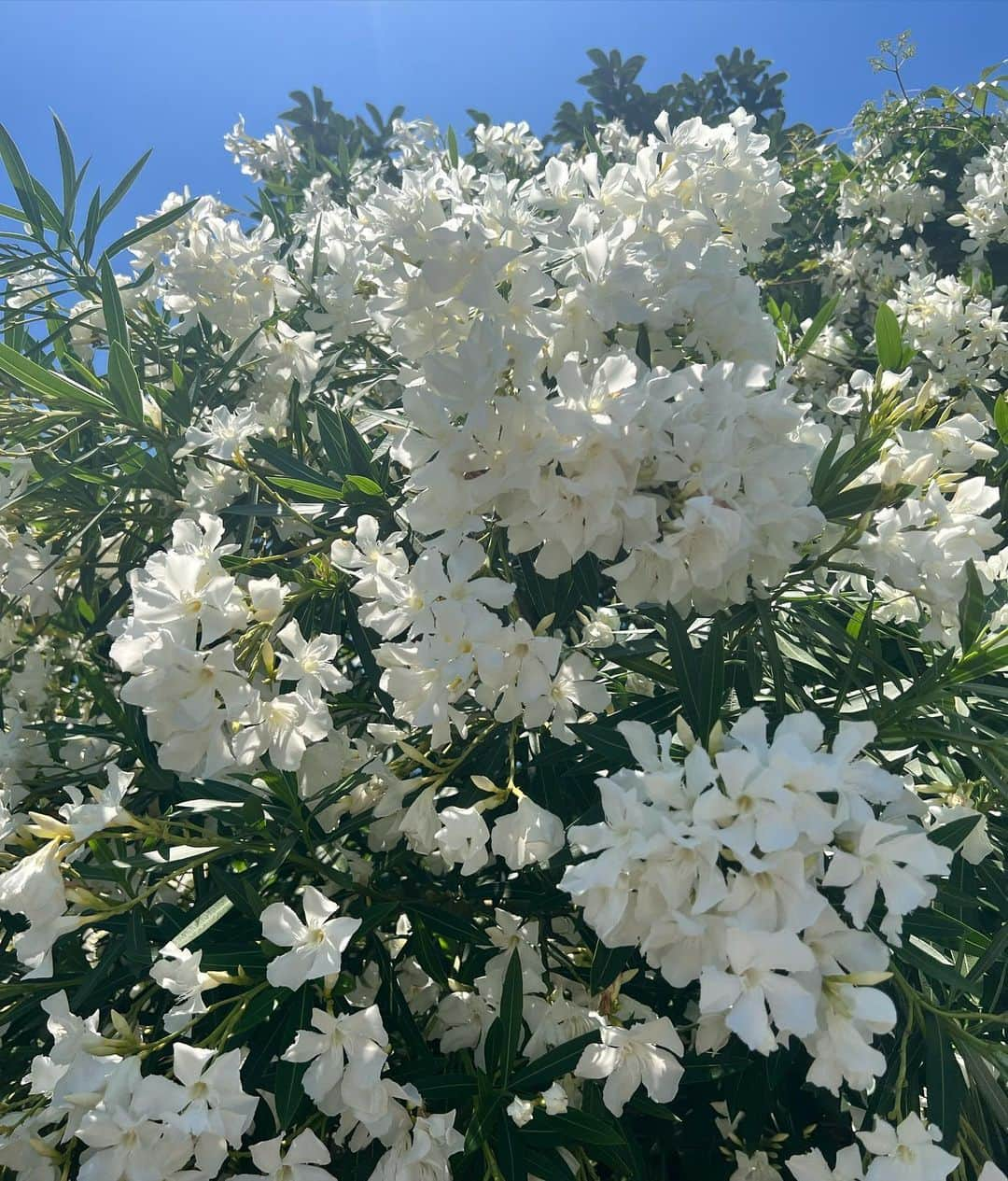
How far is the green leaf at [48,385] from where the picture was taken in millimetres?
1867

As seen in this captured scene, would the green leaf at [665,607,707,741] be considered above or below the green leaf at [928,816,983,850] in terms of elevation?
above

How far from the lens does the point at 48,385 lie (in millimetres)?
1938

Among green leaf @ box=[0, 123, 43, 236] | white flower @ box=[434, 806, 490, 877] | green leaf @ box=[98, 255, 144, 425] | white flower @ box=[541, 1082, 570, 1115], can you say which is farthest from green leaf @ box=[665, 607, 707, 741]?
green leaf @ box=[0, 123, 43, 236]

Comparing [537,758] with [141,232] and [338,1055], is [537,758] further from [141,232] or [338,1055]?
[141,232]

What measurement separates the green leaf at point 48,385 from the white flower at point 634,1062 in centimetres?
164

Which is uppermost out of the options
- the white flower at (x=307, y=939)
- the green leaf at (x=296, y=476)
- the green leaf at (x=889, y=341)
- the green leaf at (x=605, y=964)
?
the green leaf at (x=889, y=341)

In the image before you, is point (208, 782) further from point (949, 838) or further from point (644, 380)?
point (949, 838)

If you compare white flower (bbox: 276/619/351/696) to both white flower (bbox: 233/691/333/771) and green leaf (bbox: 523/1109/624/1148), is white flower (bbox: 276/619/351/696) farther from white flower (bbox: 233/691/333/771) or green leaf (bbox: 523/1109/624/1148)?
green leaf (bbox: 523/1109/624/1148)

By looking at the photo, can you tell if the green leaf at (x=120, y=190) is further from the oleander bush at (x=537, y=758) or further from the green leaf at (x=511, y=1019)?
the green leaf at (x=511, y=1019)

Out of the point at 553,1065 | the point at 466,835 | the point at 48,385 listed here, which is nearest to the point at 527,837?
the point at 466,835

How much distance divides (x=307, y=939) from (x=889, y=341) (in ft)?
4.85

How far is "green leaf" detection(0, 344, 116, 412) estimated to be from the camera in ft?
6.13

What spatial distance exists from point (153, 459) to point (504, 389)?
113cm

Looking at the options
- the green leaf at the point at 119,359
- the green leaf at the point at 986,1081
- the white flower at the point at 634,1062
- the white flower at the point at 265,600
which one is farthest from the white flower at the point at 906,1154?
the green leaf at the point at 119,359
